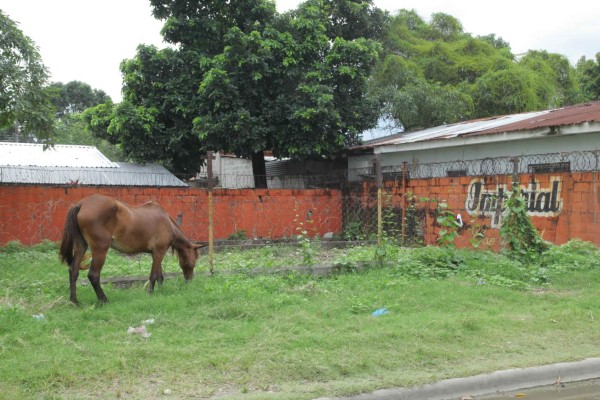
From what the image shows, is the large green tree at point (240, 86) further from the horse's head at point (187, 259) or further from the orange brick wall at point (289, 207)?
the horse's head at point (187, 259)

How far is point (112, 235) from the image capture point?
748cm

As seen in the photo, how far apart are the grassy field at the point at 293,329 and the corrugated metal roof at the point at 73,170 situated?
6.90 m

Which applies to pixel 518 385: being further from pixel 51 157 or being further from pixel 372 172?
pixel 51 157

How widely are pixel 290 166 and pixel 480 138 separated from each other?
385 inches

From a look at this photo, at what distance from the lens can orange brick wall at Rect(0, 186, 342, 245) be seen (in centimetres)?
1366

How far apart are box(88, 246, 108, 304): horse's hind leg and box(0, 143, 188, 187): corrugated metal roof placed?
8.49 m

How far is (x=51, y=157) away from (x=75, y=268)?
11993mm

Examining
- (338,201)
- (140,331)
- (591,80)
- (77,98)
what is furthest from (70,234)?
(77,98)

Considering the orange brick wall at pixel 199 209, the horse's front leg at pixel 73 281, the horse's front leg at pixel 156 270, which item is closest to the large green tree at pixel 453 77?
the orange brick wall at pixel 199 209

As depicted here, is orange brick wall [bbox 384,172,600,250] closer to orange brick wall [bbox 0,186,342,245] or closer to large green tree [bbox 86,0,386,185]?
orange brick wall [bbox 0,186,342,245]

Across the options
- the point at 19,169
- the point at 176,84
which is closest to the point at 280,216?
the point at 176,84

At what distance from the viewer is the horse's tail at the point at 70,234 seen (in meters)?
7.21

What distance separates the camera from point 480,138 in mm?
14727

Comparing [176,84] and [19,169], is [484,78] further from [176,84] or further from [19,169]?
[19,169]
